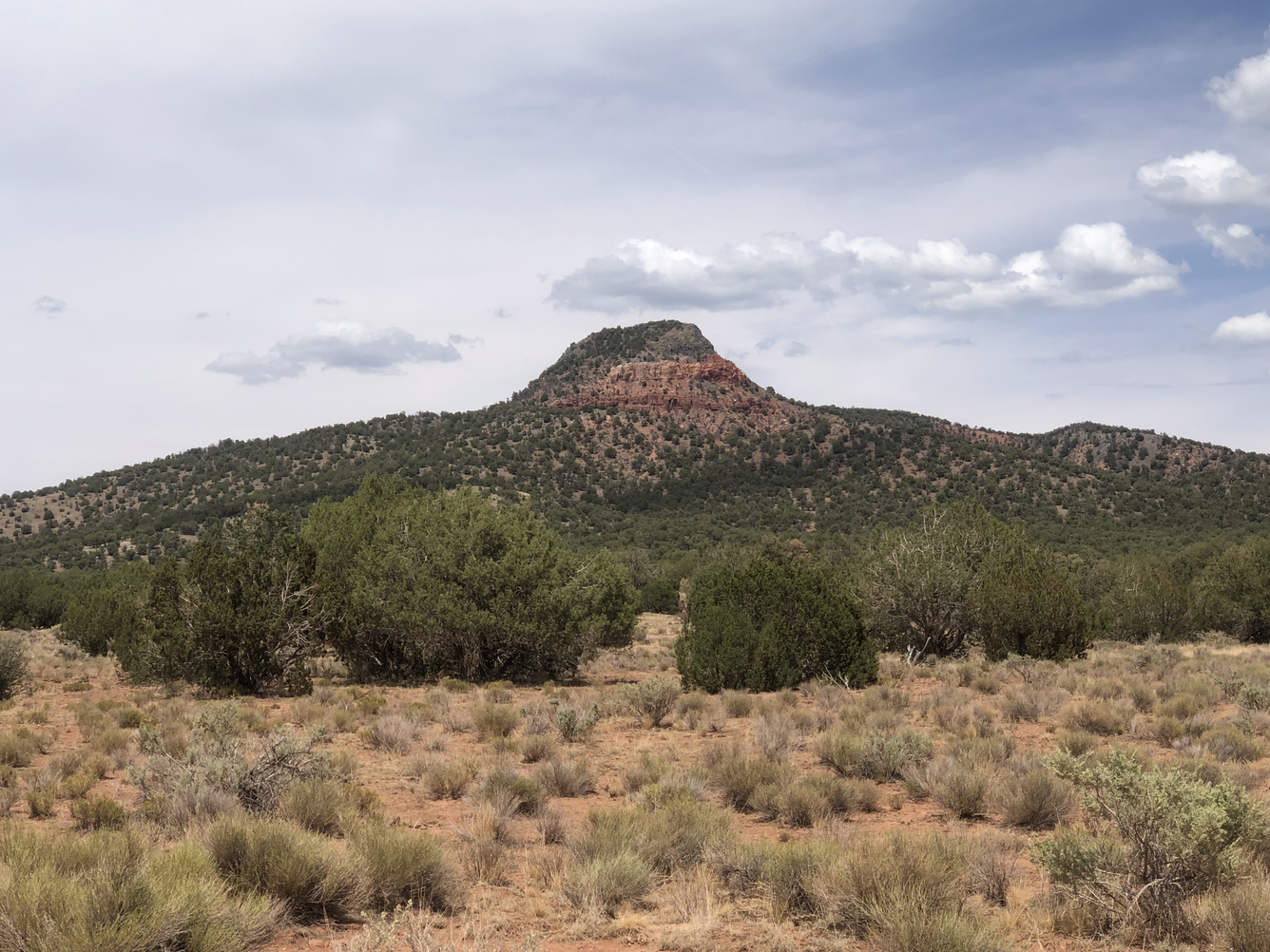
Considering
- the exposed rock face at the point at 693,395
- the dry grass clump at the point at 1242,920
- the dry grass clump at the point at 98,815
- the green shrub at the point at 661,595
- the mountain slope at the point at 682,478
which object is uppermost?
the exposed rock face at the point at 693,395

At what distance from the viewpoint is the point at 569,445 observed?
93.4 metres

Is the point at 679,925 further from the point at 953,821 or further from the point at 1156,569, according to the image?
the point at 1156,569

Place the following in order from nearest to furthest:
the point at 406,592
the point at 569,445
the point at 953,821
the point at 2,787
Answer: the point at 953,821, the point at 2,787, the point at 406,592, the point at 569,445

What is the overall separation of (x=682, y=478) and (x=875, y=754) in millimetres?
84782

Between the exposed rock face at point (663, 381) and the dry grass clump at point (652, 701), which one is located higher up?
the exposed rock face at point (663, 381)

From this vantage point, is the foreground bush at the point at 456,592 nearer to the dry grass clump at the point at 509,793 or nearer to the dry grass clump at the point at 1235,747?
the dry grass clump at the point at 509,793

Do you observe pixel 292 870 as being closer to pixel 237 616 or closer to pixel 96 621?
pixel 237 616

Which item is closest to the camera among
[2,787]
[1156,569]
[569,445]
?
[2,787]

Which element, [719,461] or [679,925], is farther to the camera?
[719,461]

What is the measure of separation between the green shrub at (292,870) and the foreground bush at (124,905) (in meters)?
0.22

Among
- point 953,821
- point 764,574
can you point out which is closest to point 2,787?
point 953,821

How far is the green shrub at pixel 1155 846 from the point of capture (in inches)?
243

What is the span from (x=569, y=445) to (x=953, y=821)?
277ft

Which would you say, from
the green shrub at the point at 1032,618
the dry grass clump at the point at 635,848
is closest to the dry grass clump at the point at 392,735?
the dry grass clump at the point at 635,848
